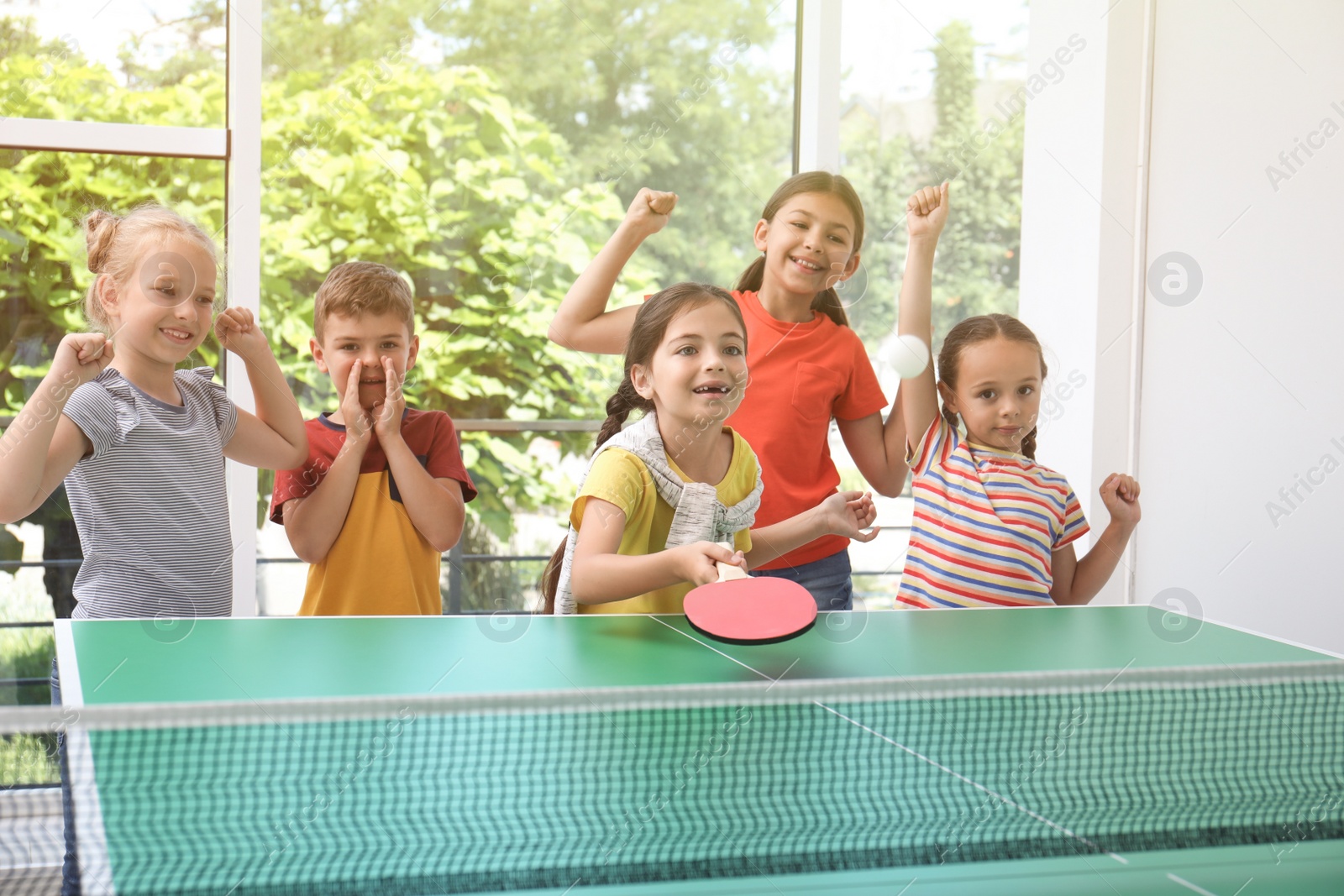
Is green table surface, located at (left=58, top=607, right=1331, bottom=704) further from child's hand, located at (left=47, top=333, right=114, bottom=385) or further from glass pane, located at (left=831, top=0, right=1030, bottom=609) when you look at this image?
glass pane, located at (left=831, top=0, right=1030, bottom=609)

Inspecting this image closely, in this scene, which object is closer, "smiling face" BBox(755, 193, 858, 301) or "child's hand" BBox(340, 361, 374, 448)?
"child's hand" BBox(340, 361, 374, 448)

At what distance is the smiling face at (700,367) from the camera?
229 centimetres

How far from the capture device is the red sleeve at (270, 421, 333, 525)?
259 centimetres

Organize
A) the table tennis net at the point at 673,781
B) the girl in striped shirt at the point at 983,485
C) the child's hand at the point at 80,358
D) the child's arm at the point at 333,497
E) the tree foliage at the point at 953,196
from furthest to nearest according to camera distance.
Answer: the tree foliage at the point at 953,196 → the girl in striped shirt at the point at 983,485 → the child's arm at the point at 333,497 → the child's hand at the point at 80,358 → the table tennis net at the point at 673,781

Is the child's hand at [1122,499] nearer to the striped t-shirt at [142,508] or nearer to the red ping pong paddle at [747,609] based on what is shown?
the red ping pong paddle at [747,609]

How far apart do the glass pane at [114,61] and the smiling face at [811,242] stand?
2275 millimetres

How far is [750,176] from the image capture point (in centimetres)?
554

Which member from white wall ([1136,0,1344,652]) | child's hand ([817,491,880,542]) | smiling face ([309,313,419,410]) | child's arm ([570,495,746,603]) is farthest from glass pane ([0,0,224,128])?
white wall ([1136,0,1344,652])

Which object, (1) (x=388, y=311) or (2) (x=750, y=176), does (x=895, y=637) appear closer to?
(1) (x=388, y=311)

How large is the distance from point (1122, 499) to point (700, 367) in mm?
1140

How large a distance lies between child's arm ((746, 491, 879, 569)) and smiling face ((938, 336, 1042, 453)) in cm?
45

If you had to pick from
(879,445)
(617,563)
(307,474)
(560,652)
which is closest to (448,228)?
(307,474)

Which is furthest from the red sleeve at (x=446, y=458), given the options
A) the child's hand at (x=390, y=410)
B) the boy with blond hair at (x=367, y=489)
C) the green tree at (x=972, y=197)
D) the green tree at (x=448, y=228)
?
the green tree at (x=972, y=197)

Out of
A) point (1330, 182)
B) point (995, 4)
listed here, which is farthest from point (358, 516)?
point (995, 4)
